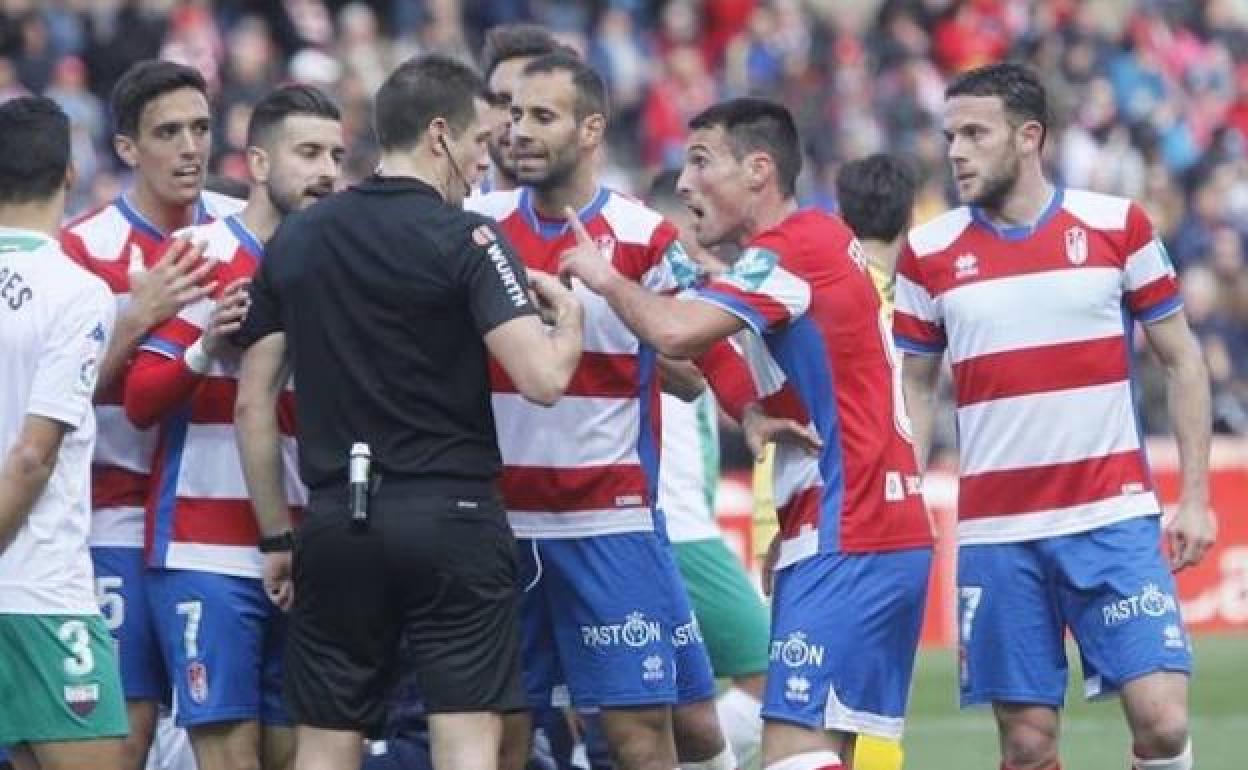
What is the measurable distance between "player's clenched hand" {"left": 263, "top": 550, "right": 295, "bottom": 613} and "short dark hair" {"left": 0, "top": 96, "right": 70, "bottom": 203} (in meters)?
1.48

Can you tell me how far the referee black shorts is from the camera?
29.8 ft

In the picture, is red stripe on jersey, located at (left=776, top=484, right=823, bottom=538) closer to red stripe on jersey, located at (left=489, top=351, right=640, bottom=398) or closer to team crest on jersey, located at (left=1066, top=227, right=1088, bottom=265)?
red stripe on jersey, located at (left=489, top=351, right=640, bottom=398)

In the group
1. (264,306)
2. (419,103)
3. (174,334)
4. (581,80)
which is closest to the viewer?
(419,103)

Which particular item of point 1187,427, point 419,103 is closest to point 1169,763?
point 1187,427

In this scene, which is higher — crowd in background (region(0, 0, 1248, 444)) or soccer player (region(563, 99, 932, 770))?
crowd in background (region(0, 0, 1248, 444))

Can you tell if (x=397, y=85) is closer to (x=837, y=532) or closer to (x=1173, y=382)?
(x=837, y=532)

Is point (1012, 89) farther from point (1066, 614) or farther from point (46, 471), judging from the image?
point (46, 471)

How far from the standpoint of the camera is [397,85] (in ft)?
30.8

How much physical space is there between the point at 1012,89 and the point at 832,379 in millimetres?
1481

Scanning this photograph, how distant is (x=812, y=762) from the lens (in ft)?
31.7

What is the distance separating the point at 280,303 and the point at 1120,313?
9.81 feet

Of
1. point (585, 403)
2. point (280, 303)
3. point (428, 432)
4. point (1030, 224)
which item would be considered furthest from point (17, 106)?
point (1030, 224)

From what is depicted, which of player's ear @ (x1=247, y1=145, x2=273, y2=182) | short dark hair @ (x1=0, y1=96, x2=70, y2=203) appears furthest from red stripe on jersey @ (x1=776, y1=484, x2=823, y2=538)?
short dark hair @ (x1=0, y1=96, x2=70, y2=203)

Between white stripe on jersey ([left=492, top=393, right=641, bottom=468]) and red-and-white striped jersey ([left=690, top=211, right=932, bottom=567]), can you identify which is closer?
red-and-white striped jersey ([left=690, top=211, right=932, bottom=567])
